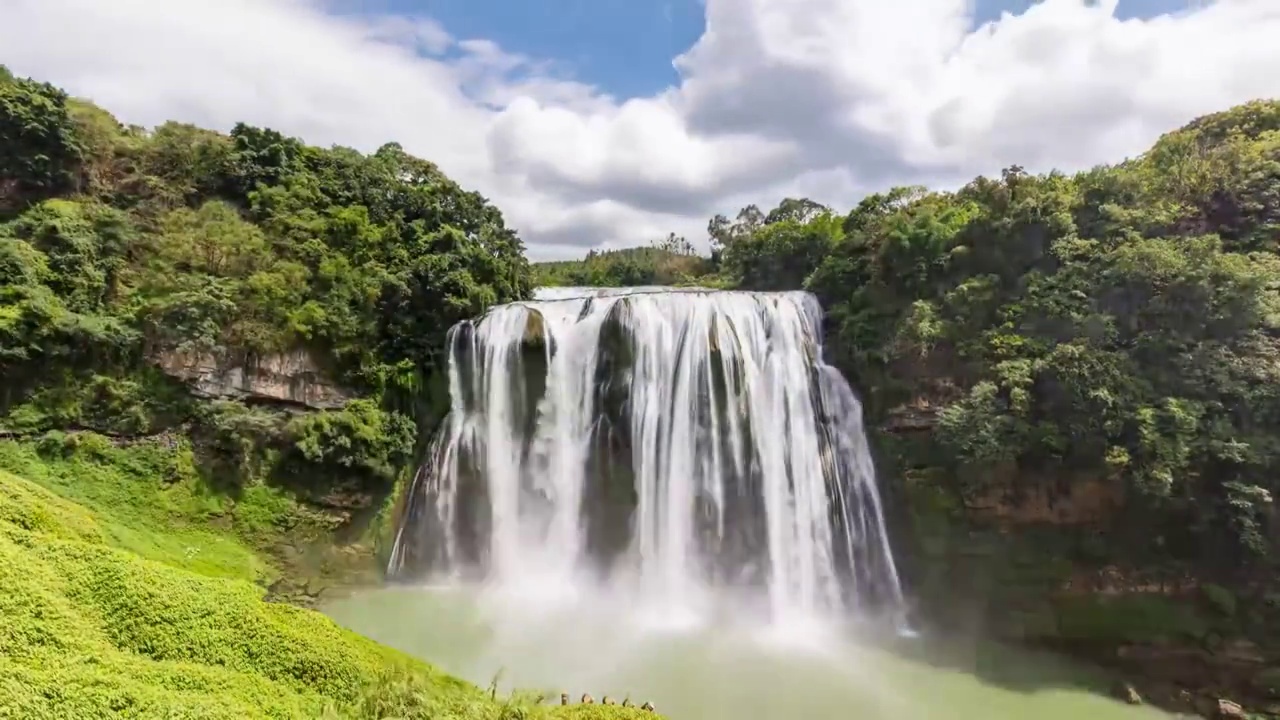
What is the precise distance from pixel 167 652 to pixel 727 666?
857 centimetres

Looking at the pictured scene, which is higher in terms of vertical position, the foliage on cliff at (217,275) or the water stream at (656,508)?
the foliage on cliff at (217,275)

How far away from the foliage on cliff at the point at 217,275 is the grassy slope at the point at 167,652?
7077 millimetres

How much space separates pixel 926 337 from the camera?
14.0 m

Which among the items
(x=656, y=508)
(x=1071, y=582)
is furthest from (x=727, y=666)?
(x=1071, y=582)

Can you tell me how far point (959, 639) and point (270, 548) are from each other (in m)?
14.2

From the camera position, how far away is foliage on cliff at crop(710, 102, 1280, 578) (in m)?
10.8

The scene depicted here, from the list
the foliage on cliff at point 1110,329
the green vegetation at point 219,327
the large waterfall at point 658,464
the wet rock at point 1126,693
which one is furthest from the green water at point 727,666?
the foliage on cliff at point 1110,329

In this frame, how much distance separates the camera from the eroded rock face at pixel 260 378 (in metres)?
13.7

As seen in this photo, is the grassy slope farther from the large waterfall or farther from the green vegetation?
the large waterfall

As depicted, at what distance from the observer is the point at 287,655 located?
5.44m

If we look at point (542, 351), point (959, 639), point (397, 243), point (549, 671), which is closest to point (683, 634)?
point (549, 671)

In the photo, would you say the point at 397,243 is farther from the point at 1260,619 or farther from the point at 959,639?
the point at 1260,619

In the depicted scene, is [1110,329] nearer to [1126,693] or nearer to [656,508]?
[1126,693]

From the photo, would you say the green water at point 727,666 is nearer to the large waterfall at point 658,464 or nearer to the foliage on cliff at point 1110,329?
the large waterfall at point 658,464
